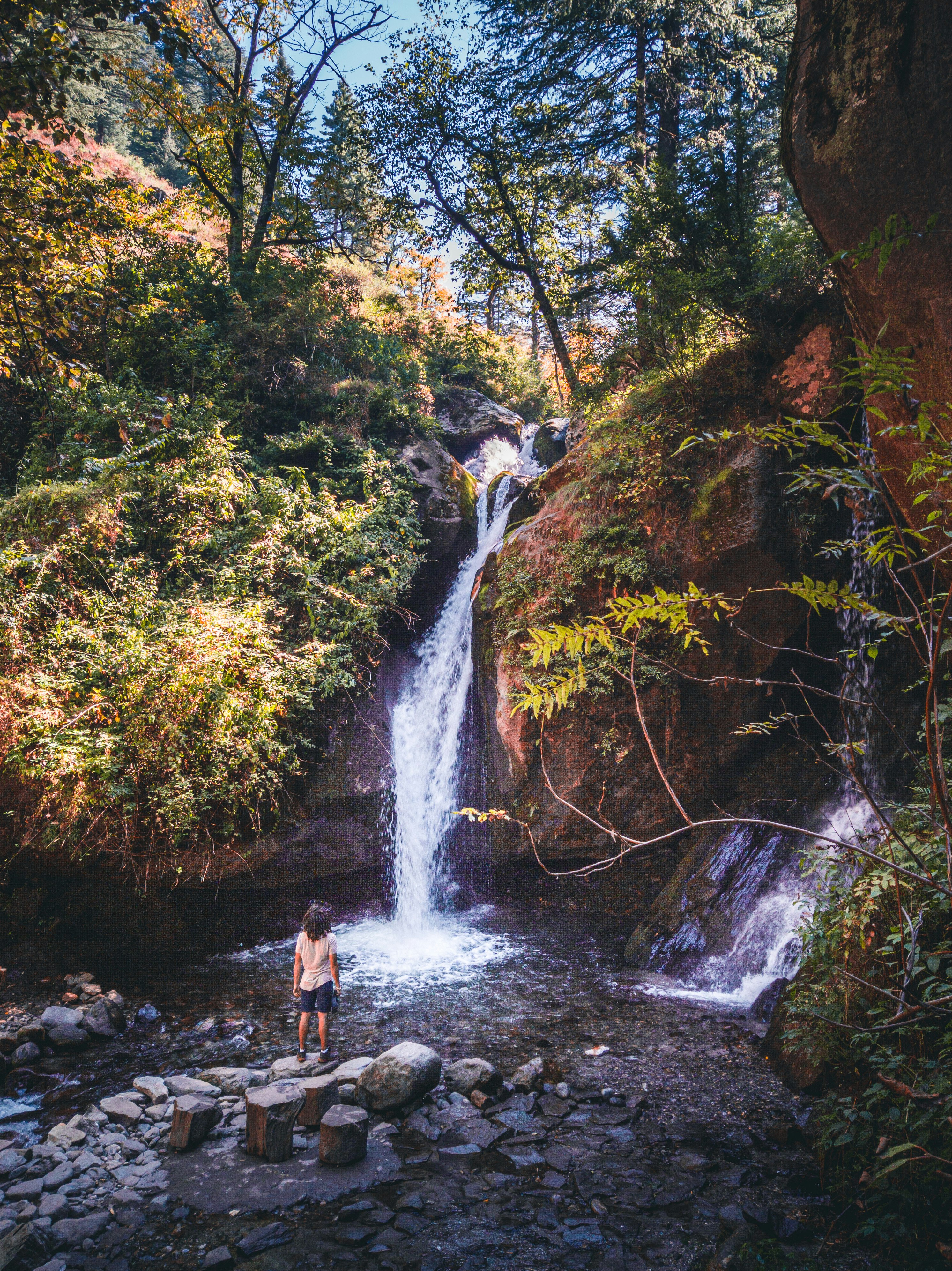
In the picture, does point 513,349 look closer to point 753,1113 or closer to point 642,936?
point 642,936

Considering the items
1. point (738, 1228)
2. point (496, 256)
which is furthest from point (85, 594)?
point (496, 256)

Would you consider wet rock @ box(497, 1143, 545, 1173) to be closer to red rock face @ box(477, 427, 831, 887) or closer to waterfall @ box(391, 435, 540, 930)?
red rock face @ box(477, 427, 831, 887)

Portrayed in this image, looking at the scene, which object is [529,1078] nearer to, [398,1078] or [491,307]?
[398,1078]

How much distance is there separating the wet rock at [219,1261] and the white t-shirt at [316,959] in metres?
2.16

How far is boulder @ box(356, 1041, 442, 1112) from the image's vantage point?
442cm

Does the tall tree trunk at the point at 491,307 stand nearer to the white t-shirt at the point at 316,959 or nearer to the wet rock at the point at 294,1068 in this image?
the white t-shirt at the point at 316,959

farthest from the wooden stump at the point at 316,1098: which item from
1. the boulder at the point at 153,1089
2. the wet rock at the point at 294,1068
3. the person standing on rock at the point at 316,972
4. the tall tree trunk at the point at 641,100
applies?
the tall tree trunk at the point at 641,100

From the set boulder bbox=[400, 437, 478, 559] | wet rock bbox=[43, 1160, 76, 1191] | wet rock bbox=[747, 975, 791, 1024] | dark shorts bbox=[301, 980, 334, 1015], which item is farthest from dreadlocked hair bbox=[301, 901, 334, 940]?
boulder bbox=[400, 437, 478, 559]

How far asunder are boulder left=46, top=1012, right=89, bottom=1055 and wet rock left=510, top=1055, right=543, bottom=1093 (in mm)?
3887

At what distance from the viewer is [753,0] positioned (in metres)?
12.6

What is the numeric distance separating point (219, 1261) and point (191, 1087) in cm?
188

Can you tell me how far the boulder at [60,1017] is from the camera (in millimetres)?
5527

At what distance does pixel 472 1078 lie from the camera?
4.70m

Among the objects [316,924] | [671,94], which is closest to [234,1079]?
[316,924]
